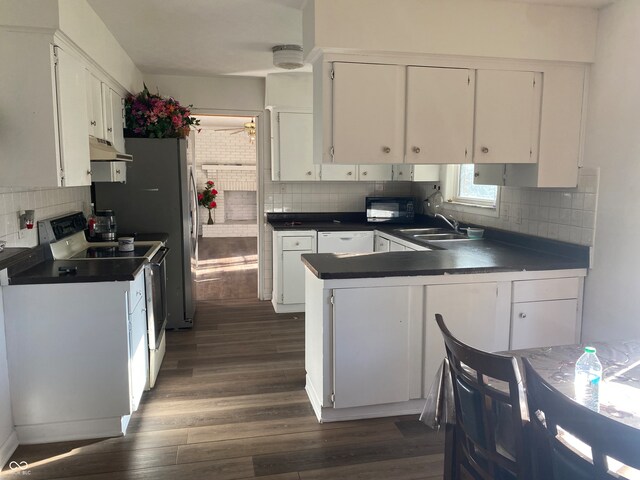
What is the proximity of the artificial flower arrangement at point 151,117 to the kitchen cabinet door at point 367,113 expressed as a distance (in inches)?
82.5

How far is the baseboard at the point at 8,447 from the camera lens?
2403 millimetres

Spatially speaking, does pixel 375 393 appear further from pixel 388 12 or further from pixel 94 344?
pixel 388 12

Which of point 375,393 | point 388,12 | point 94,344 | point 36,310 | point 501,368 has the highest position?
point 388,12

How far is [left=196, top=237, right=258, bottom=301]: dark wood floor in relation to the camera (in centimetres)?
587

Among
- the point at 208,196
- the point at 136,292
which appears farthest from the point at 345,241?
the point at 208,196

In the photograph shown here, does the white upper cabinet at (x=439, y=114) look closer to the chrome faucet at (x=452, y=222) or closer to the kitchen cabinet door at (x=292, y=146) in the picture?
the chrome faucet at (x=452, y=222)

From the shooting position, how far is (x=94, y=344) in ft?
8.59

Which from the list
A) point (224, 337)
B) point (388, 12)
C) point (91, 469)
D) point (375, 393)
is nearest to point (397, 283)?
point (375, 393)

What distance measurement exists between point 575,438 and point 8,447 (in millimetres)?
2595

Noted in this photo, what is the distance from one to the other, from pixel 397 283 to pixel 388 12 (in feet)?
4.93

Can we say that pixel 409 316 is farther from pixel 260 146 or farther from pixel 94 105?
pixel 260 146

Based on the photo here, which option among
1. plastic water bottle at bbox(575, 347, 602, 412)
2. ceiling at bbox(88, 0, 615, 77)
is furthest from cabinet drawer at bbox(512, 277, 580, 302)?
ceiling at bbox(88, 0, 615, 77)

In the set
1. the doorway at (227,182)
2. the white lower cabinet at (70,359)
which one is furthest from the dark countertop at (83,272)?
the doorway at (227,182)

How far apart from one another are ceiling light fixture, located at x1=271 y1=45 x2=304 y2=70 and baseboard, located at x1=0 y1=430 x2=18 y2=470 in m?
3.08
